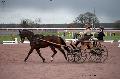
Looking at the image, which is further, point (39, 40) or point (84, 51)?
point (39, 40)

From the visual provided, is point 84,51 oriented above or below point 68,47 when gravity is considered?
below

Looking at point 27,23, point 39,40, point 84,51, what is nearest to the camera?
point 84,51

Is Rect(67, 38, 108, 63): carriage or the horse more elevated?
the horse

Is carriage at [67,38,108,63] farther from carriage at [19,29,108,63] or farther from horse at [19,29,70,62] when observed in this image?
horse at [19,29,70,62]

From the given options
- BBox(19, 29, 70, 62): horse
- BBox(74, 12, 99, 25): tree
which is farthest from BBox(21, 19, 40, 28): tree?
BBox(19, 29, 70, 62): horse

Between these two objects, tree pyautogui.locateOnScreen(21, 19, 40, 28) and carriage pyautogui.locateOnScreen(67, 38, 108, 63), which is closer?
carriage pyautogui.locateOnScreen(67, 38, 108, 63)

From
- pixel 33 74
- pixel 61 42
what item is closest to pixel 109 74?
pixel 33 74

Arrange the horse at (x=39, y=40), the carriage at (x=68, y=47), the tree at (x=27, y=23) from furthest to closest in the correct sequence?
1. the tree at (x=27, y=23)
2. the horse at (x=39, y=40)
3. the carriage at (x=68, y=47)

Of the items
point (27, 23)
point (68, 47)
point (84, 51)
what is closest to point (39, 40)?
point (68, 47)

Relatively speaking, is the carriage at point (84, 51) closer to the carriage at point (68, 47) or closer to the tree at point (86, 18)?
the carriage at point (68, 47)

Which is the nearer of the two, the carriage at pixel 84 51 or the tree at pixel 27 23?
the carriage at pixel 84 51

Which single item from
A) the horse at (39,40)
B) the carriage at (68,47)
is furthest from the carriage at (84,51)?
the horse at (39,40)

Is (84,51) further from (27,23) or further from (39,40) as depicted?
(27,23)

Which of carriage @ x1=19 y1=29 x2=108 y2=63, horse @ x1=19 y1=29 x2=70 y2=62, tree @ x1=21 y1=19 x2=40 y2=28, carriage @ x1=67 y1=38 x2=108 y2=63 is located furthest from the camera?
tree @ x1=21 y1=19 x2=40 y2=28
